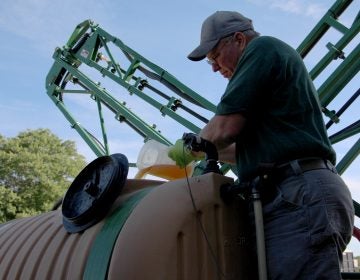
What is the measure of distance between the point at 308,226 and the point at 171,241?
407 mm

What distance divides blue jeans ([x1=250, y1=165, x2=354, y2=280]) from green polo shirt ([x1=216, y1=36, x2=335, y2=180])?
0.35 feet

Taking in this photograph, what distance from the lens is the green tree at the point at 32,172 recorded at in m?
18.3

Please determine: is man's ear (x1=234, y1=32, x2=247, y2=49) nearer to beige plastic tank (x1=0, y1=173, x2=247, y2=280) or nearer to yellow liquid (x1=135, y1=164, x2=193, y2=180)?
beige plastic tank (x1=0, y1=173, x2=247, y2=280)

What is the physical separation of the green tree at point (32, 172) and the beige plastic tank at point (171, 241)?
17.2 metres

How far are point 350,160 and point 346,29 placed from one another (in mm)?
1284

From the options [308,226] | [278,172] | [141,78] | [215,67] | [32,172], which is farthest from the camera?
[32,172]

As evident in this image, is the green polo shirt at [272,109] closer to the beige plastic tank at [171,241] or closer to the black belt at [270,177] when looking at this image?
the black belt at [270,177]

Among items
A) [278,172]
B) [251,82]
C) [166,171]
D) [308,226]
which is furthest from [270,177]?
[166,171]

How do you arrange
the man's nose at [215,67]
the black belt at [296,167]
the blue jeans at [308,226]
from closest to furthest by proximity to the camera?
1. the blue jeans at [308,226]
2. the black belt at [296,167]
3. the man's nose at [215,67]

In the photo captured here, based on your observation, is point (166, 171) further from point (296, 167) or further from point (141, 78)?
point (141, 78)

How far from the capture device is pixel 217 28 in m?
1.75

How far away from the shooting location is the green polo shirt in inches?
59.2

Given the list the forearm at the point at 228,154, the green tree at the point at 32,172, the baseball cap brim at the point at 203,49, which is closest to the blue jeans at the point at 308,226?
the forearm at the point at 228,154

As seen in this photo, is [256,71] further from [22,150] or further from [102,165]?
[22,150]
